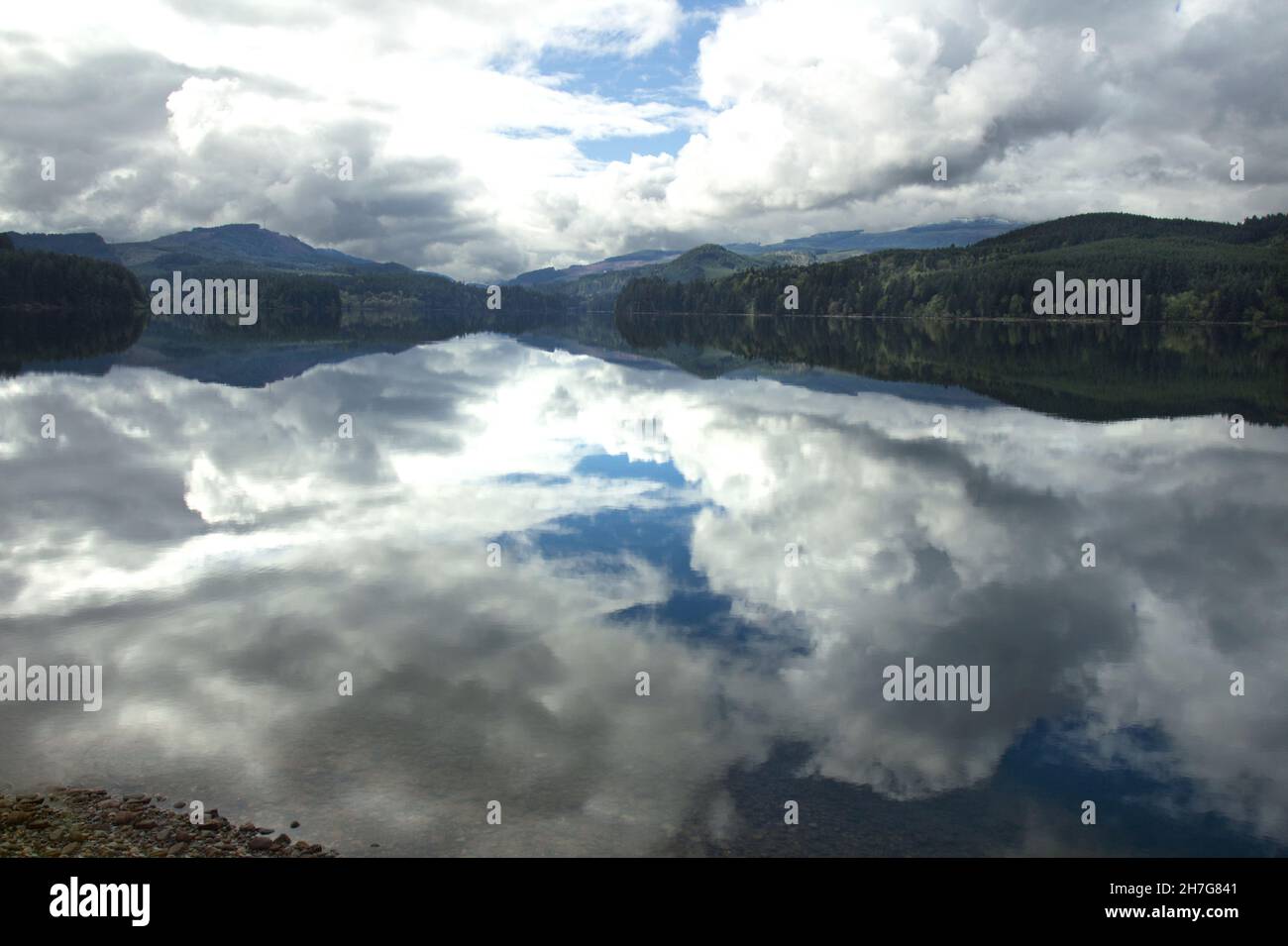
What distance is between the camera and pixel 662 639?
2216 centimetres

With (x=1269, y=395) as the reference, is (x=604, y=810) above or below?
below

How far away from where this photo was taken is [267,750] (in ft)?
54.4

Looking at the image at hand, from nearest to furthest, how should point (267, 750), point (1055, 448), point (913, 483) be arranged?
point (267, 750)
point (913, 483)
point (1055, 448)

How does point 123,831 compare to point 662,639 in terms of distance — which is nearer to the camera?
point 123,831

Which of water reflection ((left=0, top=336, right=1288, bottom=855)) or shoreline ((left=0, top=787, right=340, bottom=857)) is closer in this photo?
shoreline ((left=0, top=787, right=340, bottom=857))

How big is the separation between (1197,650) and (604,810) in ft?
55.8

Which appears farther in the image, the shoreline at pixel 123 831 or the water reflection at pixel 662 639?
the water reflection at pixel 662 639

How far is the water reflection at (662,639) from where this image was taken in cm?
1509

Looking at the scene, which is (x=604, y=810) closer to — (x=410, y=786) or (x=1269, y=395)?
(x=410, y=786)

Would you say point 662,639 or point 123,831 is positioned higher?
point 662,639

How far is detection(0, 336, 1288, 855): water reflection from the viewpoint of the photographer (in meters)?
15.1
